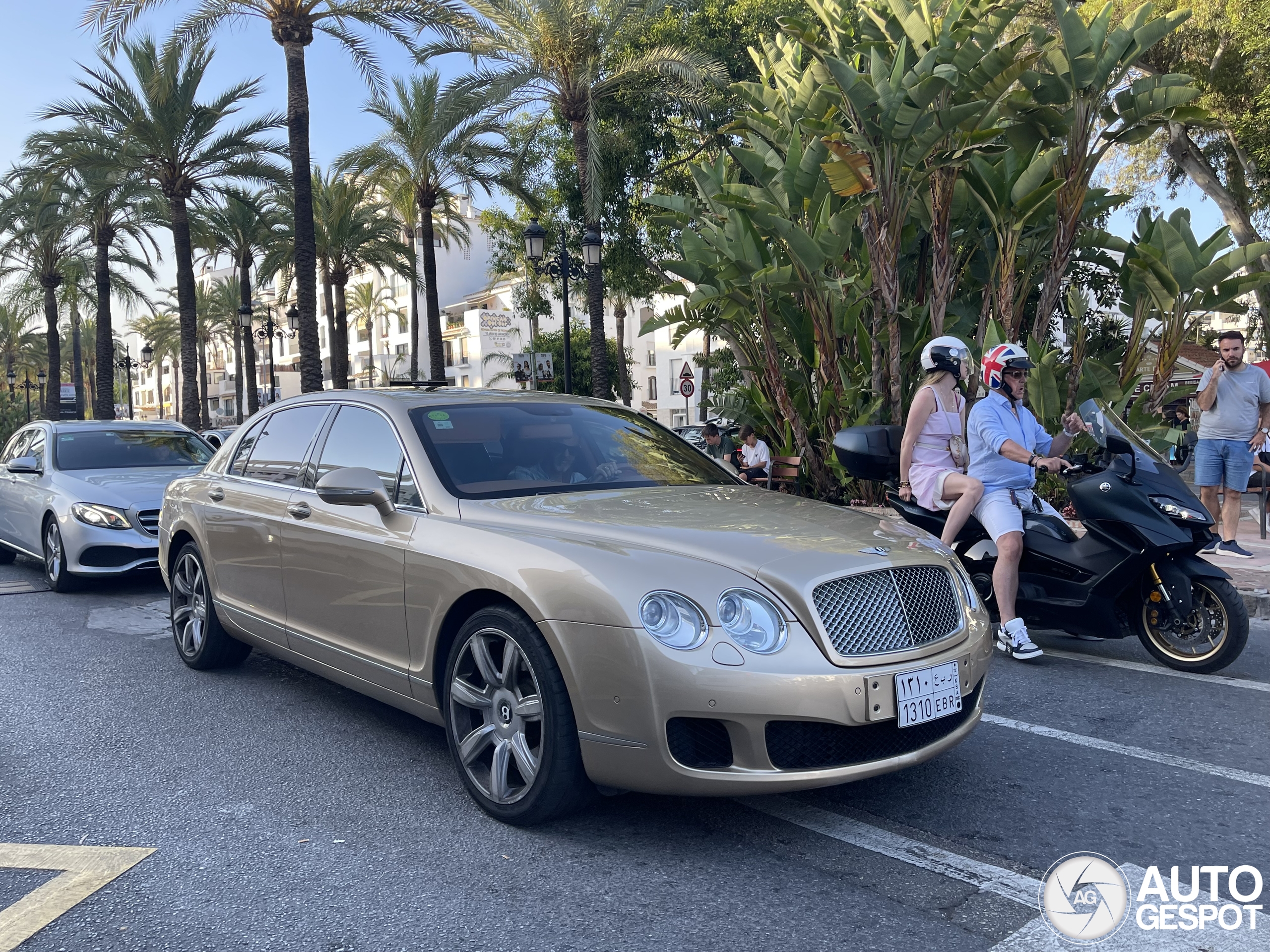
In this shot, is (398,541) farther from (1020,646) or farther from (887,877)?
(1020,646)

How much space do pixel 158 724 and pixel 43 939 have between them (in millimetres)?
2223

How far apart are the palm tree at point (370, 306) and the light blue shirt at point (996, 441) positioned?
59.6 m

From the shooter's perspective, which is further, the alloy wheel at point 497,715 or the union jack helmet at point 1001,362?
the union jack helmet at point 1001,362

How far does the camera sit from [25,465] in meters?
9.90

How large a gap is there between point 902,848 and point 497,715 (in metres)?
1.41

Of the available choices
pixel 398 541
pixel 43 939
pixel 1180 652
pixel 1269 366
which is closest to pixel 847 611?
pixel 398 541

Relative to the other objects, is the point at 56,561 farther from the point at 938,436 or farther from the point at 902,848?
the point at 902,848

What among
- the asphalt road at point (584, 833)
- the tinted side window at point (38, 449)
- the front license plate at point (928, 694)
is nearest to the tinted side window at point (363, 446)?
the asphalt road at point (584, 833)

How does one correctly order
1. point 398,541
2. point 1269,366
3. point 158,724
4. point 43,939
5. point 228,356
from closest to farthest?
point 43,939 < point 398,541 < point 158,724 < point 1269,366 < point 228,356

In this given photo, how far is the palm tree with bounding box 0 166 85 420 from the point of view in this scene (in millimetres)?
28141

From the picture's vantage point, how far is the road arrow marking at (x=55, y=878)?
304 cm

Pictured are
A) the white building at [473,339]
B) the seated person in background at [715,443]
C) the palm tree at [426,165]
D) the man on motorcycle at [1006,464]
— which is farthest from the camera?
the white building at [473,339]

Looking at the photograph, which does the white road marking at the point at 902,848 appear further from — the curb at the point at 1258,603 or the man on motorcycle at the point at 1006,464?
the curb at the point at 1258,603

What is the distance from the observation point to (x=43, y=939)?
116 inches
